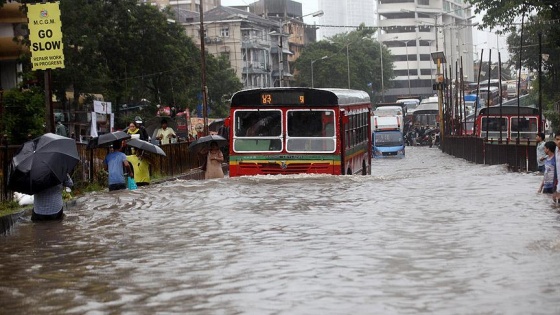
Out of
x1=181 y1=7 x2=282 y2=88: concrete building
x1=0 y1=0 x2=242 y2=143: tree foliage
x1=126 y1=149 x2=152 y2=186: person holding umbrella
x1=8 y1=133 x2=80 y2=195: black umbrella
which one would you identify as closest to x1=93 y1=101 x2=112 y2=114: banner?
x1=0 y1=0 x2=242 y2=143: tree foliage

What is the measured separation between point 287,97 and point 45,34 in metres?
5.71

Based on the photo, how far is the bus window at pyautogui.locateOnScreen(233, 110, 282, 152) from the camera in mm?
25312

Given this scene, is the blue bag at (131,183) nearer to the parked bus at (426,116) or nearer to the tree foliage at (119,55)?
the tree foliage at (119,55)

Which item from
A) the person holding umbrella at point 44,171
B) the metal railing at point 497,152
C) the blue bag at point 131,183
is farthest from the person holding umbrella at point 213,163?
the metal railing at point 497,152

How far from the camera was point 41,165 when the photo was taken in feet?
56.7

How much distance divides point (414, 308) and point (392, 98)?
175m

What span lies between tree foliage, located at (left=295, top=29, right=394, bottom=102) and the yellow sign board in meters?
96.5

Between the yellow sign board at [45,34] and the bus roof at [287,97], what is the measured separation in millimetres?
4481

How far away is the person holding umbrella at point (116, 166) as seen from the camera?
70.0 feet

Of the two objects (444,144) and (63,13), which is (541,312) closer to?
(63,13)

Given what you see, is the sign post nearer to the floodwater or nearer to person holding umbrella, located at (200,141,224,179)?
the floodwater

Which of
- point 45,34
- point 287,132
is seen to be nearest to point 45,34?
point 45,34

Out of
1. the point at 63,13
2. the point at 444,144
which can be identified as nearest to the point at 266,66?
the point at 444,144

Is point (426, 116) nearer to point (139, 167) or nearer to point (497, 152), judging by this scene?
point (497, 152)
